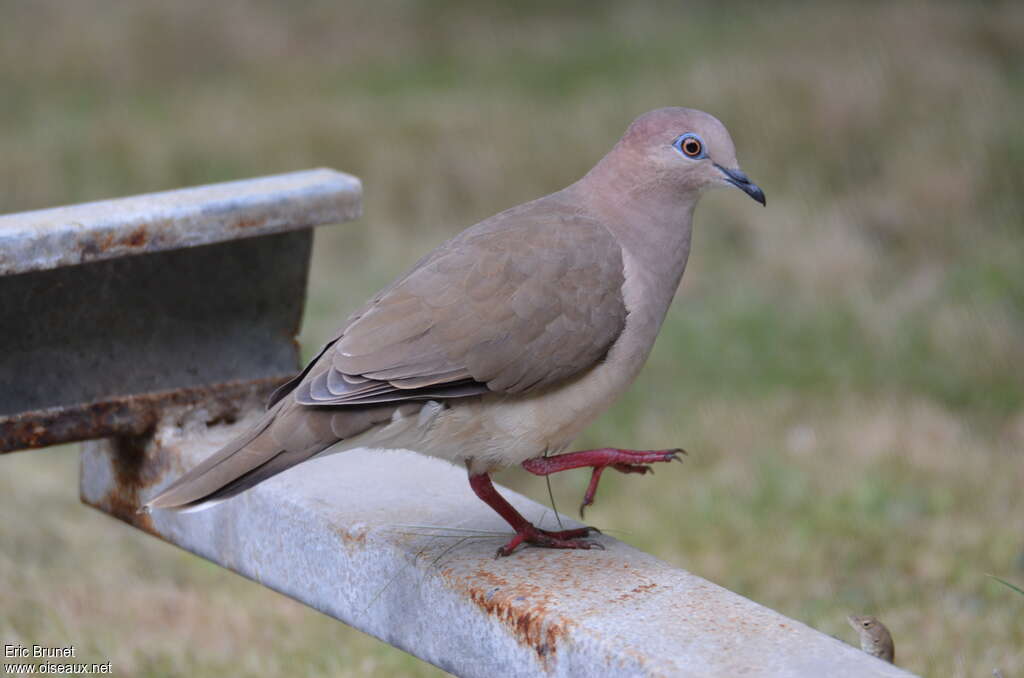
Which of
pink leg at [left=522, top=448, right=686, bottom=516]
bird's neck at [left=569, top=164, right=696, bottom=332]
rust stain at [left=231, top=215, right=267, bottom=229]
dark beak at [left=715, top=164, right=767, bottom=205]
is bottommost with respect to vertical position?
pink leg at [left=522, top=448, right=686, bottom=516]

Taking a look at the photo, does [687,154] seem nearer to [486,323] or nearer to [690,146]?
[690,146]

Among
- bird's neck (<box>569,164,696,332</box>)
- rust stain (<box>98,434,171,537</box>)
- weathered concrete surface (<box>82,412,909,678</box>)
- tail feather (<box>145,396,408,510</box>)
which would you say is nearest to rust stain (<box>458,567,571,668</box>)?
weathered concrete surface (<box>82,412,909,678</box>)

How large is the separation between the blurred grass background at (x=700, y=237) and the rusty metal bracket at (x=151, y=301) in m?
0.79

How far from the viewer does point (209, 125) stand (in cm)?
893

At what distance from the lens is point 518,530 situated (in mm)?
3059

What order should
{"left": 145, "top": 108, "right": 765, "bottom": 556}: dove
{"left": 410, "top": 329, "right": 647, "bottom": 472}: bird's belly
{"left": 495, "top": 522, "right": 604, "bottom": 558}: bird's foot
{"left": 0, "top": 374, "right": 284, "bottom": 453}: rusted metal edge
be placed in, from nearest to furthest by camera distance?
{"left": 145, "top": 108, "right": 765, "bottom": 556}: dove → {"left": 410, "top": 329, "right": 647, "bottom": 472}: bird's belly → {"left": 495, "top": 522, "right": 604, "bottom": 558}: bird's foot → {"left": 0, "top": 374, "right": 284, "bottom": 453}: rusted metal edge

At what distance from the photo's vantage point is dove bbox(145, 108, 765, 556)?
2.81m

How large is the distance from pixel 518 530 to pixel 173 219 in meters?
1.21

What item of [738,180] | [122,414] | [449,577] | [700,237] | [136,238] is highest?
[738,180]

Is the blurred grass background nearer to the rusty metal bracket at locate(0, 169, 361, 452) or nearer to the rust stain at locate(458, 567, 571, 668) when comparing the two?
the rusty metal bracket at locate(0, 169, 361, 452)

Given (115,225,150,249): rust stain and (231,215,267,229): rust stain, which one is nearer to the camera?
(115,225,150,249): rust stain

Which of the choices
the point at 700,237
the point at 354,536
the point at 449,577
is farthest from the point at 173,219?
the point at 700,237

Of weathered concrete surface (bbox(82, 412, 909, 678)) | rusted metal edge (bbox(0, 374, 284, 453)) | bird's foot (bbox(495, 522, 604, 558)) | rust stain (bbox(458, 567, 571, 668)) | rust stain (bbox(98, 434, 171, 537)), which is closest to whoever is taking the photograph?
weathered concrete surface (bbox(82, 412, 909, 678))

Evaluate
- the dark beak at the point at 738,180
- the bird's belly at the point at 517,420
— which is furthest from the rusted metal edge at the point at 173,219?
the dark beak at the point at 738,180
